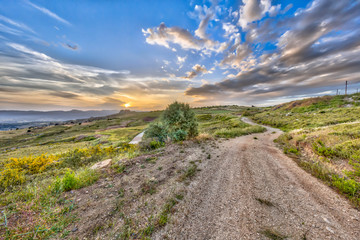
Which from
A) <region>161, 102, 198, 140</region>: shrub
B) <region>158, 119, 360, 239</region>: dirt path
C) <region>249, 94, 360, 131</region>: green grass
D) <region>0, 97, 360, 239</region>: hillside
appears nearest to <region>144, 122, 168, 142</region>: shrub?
<region>161, 102, 198, 140</region>: shrub

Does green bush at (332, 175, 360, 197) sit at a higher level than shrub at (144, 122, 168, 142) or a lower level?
lower

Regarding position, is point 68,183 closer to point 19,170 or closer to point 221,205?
point 221,205

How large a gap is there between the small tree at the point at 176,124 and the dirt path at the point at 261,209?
23.5ft

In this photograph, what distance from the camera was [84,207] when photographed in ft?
13.3

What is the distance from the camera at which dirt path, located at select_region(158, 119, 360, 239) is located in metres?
3.26

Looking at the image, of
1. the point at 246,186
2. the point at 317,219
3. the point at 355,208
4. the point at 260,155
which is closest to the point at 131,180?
the point at 246,186

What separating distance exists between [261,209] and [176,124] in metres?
10.4

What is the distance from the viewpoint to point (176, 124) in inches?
537

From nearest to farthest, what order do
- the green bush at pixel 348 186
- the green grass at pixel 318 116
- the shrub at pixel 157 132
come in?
the green bush at pixel 348 186 → the shrub at pixel 157 132 → the green grass at pixel 318 116

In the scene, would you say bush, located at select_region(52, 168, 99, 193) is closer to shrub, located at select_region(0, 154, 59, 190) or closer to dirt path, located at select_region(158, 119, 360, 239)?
shrub, located at select_region(0, 154, 59, 190)

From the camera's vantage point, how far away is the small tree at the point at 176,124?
1338 cm

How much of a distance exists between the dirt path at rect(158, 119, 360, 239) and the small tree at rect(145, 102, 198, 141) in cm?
716

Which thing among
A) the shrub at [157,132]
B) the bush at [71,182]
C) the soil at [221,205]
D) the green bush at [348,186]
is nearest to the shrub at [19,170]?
the bush at [71,182]

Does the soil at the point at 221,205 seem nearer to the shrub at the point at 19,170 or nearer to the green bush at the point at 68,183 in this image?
the green bush at the point at 68,183
